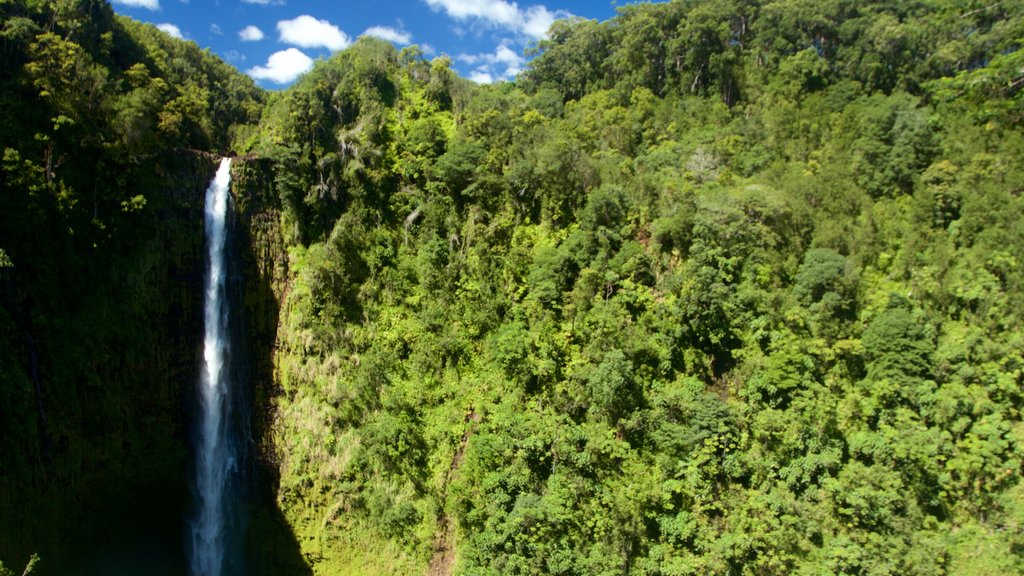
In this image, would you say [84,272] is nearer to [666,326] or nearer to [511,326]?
[511,326]

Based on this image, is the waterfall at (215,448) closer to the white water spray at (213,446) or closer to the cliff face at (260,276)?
the white water spray at (213,446)

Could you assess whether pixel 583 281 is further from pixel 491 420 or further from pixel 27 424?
pixel 27 424

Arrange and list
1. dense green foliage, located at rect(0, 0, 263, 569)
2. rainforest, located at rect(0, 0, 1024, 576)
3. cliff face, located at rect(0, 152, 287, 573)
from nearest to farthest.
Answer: rainforest, located at rect(0, 0, 1024, 576) → dense green foliage, located at rect(0, 0, 263, 569) → cliff face, located at rect(0, 152, 287, 573)

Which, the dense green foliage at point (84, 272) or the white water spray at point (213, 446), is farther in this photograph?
the white water spray at point (213, 446)

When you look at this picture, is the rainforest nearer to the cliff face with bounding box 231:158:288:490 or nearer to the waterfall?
the cliff face with bounding box 231:158:288:490

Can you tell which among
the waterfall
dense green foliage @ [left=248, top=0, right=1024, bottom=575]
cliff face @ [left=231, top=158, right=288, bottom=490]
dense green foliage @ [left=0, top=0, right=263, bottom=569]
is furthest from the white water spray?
dense green foliage @ [left=248, top=0, right=1024, bottom=575]

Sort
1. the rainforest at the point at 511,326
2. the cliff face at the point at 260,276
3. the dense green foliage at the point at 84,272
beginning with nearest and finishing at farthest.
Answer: the rainforest at the point at 511,326, the dense green foliage at the point at 84,272, the cliff face at the point at 260,276

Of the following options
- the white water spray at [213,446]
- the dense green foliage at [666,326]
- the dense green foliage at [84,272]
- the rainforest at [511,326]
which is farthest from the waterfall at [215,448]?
the dense green foliage at [666,326]
